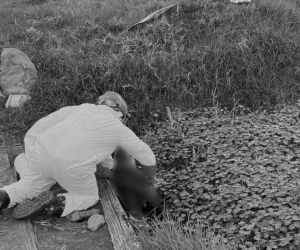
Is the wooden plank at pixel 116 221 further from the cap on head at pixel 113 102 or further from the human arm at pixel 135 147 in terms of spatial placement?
the cap on head at pixel 113 102

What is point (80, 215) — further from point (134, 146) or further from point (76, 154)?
point (134, 146)

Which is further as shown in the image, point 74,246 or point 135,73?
point 135,73

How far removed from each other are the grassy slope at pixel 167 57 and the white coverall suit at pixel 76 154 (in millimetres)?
1857

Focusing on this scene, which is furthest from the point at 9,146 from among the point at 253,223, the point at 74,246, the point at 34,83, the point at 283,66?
the point at 283,66

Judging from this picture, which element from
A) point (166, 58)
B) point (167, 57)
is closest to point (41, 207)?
point (166, 58)

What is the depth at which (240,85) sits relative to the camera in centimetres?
739

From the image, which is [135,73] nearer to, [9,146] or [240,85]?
[240,85]

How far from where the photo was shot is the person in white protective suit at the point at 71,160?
450 cm

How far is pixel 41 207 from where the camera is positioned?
4367mm

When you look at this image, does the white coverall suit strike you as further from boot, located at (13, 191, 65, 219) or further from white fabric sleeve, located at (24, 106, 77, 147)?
white fabric sleeve, located at (24, 106, 77, 147)

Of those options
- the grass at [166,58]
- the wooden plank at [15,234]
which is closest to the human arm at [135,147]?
the wooden plank at [15,234]

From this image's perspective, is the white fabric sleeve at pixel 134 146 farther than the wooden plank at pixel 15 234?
Yes

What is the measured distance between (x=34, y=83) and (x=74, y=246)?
142 inches

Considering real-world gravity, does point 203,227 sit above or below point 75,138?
below
